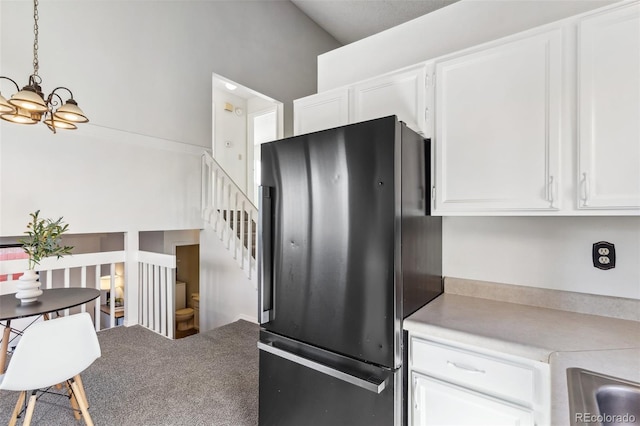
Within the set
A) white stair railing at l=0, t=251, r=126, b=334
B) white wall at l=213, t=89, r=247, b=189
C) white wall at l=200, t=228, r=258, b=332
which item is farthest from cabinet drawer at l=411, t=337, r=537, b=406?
white wall at l=213, t=89, r=247, b=189

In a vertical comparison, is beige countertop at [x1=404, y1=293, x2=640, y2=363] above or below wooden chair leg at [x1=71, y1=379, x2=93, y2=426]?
above

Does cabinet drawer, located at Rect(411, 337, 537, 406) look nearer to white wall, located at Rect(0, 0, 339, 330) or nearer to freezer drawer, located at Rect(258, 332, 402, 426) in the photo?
freezer drawer, located at Rect(258, 332, 402, 426)

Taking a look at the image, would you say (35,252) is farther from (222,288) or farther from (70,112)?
(222,288)

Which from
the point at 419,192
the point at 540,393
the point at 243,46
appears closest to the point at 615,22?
the point at 419,192

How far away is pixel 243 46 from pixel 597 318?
4810mm

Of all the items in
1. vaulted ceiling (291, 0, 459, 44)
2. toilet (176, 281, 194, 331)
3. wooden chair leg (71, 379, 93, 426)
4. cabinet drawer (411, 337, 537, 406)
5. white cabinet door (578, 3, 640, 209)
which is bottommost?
toilet (176, 281, 194, 331)

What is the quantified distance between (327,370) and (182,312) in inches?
203

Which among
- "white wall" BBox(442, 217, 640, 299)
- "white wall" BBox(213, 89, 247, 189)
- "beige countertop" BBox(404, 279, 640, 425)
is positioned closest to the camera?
"beige countertop" BBox(404, 279, 640, 425)

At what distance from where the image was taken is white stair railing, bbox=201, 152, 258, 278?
381 centimetres

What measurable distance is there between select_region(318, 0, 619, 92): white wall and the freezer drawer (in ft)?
6.31

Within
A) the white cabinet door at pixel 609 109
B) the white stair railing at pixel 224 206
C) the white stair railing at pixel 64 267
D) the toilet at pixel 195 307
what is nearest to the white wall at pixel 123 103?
the white stair railing at pixel 224 206

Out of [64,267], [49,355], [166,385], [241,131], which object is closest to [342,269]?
[49,355]

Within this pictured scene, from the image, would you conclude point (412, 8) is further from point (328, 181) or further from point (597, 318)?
point (597, 318)

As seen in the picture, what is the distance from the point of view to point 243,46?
4.48m
